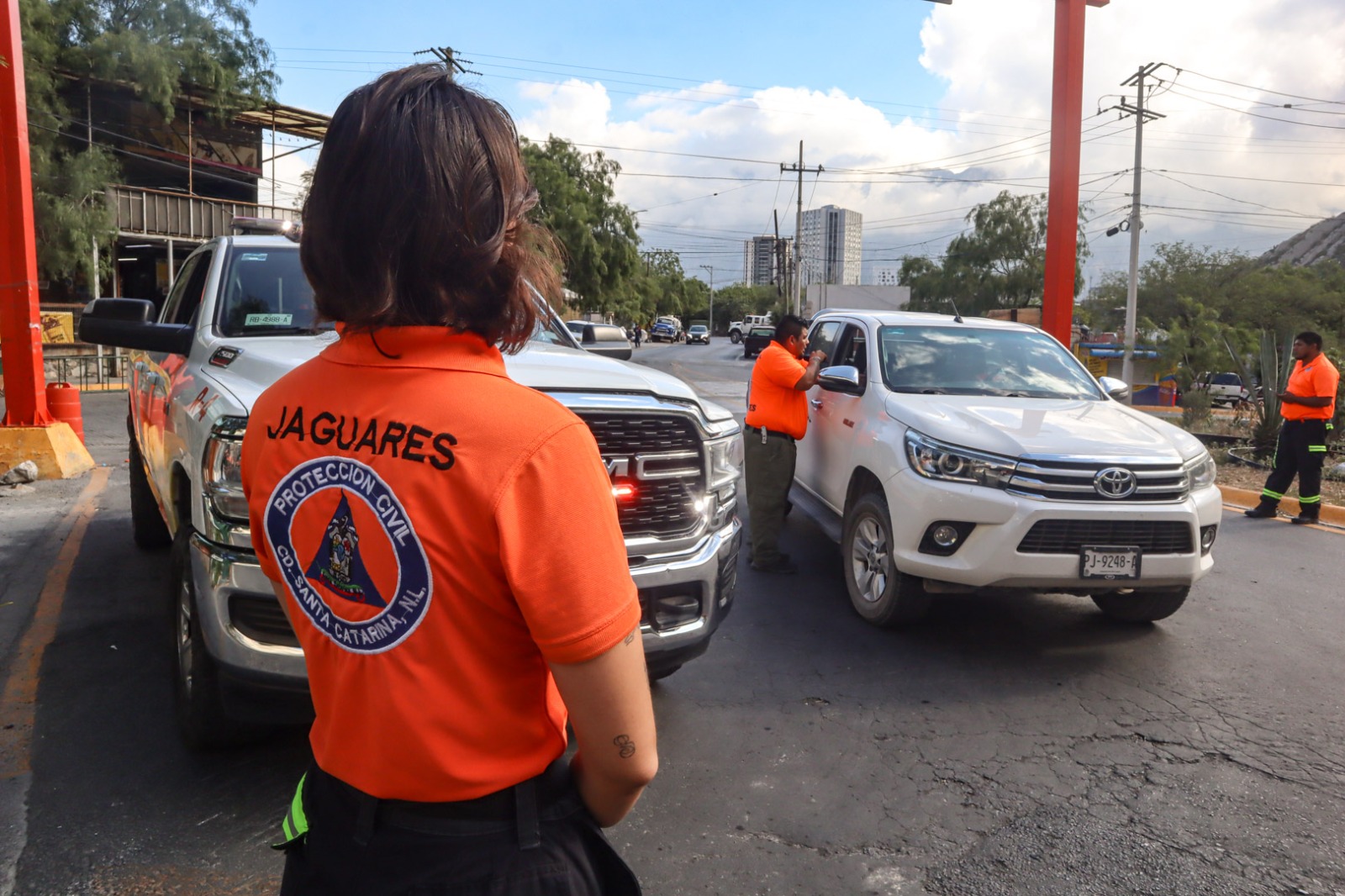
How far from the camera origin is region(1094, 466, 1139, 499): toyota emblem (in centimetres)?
502

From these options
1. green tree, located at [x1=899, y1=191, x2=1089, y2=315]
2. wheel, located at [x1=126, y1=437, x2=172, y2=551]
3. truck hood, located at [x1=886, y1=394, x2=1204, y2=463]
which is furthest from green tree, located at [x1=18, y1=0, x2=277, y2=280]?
Result: green tree, located at [x1=899, y1=191, x2=1089, y2=315]

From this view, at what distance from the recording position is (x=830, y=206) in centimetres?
13538

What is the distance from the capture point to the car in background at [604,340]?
224 inches

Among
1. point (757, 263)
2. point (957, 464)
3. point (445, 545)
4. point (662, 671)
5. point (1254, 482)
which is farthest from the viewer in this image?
point (757, 263)

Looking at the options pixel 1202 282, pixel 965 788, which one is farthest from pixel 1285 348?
pixel 1202 282

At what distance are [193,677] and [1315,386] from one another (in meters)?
9.61

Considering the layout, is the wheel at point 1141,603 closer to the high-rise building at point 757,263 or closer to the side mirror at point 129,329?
the side mirror at point 129,329

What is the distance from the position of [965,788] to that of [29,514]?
308 inches

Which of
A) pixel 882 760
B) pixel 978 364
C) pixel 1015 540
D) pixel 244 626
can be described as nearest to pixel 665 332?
pixel 978 364

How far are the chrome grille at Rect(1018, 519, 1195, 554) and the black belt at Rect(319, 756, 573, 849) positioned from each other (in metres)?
4.08

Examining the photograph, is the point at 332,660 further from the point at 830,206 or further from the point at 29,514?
the point at 830,206

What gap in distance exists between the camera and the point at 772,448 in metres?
6.88

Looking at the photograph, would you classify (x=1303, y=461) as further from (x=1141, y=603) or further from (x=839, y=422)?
(x=839, y=422)

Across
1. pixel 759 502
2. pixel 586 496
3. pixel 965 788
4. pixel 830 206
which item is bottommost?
pixel 965 788
